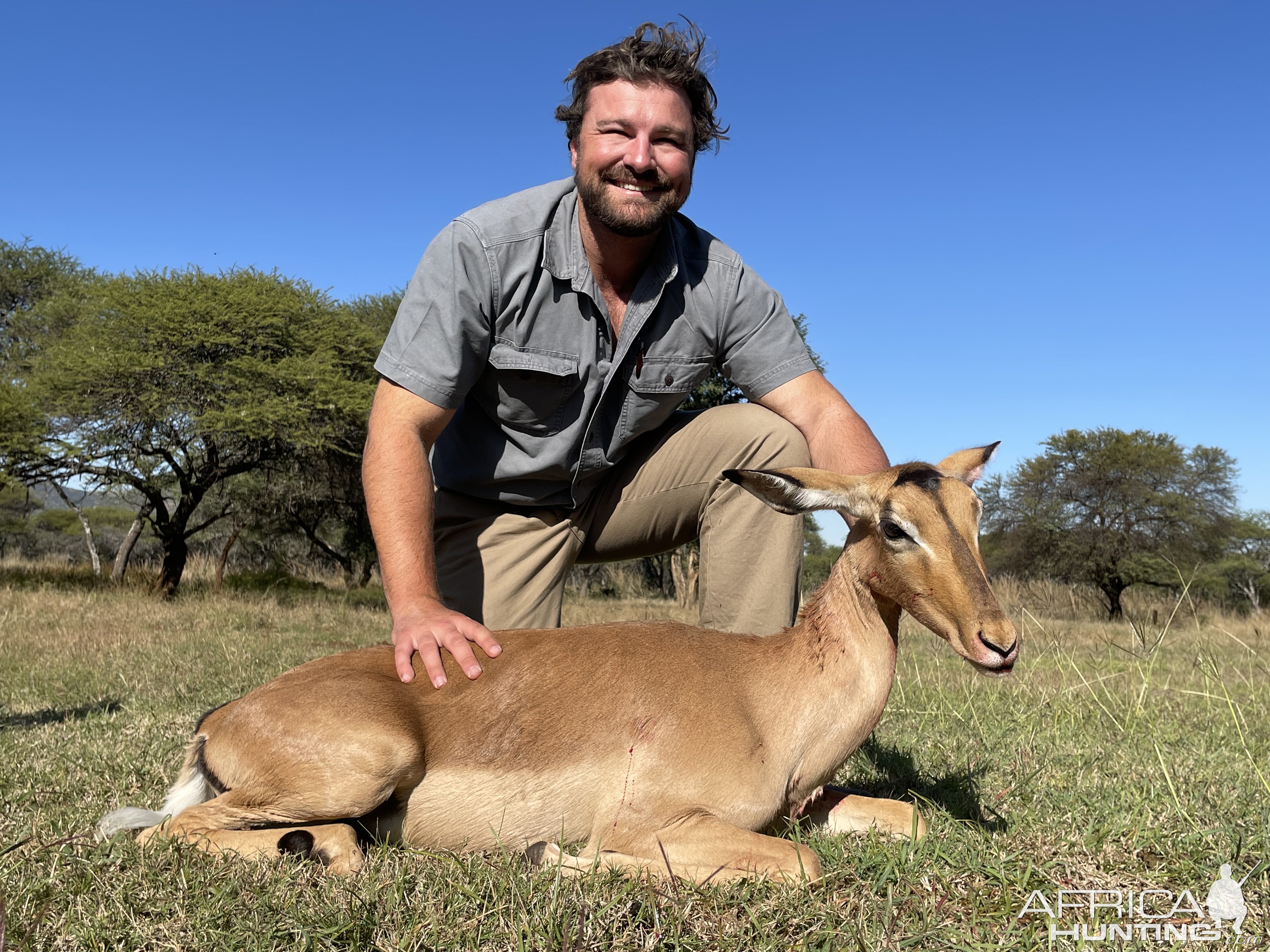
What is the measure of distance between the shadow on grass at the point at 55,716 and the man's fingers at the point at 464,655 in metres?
3.46

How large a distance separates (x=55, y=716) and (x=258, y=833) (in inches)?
141

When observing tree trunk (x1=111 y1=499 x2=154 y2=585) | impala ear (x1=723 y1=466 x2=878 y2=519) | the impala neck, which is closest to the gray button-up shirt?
impala ear (x1=723 y1=466 x2=878 y2=519)

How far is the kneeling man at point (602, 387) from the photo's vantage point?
427 centimetres

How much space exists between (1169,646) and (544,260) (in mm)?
11428

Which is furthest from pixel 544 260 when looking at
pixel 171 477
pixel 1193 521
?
pixel 1193 521

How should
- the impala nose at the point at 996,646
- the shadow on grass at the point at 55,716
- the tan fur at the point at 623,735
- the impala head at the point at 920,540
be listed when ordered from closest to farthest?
1. the impala nose at the point at 996,646
2. the impala head at the point at 920,540
3. the tan fur at the point at 623,735
4. the shadow on grass at the point at 55,716

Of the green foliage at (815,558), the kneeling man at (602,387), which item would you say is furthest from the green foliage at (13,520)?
the kneeling man at (602,387)

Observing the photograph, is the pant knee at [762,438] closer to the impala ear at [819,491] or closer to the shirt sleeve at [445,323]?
the impala ear at [819,491]

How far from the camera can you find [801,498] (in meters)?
3.45

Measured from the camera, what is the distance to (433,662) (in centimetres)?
325

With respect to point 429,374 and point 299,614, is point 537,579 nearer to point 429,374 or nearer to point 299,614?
point 429,374

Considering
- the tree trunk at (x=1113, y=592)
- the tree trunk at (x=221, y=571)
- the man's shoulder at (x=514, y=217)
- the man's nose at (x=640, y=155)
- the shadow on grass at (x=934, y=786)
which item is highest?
the man's nose at (x=640, y=155)

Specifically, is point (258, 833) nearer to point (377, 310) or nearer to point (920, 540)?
point (920, 540)

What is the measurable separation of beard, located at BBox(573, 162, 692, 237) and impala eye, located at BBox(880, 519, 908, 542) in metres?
1.82
